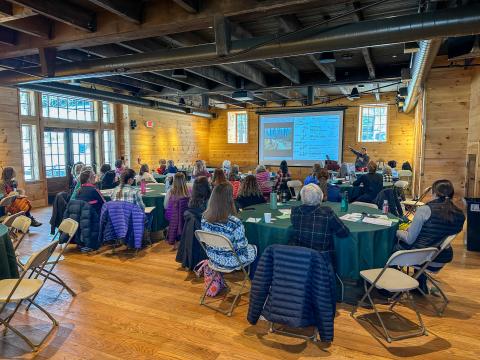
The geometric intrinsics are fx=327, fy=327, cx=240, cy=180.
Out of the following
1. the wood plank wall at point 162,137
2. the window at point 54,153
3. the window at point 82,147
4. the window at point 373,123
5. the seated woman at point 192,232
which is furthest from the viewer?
the window at point 373,123

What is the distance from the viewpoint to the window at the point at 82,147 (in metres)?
9.72

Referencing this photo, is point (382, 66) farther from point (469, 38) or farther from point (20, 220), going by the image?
point (20, 220)

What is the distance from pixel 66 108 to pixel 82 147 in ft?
3.99

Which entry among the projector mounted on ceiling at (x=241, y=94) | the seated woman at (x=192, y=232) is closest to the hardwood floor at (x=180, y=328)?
the seated woman at (x=192, y=232)

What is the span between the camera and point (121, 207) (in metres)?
4.58

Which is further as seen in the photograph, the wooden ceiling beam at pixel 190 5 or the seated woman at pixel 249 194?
the seated woman at pixel 249 194

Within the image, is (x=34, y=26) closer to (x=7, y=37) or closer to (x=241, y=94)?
(x=7, y=37)

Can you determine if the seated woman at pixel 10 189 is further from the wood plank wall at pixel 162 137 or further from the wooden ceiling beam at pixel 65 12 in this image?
the wood plank wall at pixel 162 137

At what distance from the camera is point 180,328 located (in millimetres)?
2906

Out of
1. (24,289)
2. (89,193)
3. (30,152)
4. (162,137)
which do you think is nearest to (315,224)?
(24,289)

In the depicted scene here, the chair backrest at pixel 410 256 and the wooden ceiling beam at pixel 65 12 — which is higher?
the wooden ceiling beam at pixel 65 12

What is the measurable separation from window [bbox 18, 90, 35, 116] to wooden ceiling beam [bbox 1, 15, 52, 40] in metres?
4.76

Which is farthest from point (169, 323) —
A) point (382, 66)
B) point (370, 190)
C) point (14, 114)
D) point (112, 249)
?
point (14, 114)

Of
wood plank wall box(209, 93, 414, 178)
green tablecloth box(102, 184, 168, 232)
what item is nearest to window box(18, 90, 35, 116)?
green tablecloth box(102, 184, 168, 232)
